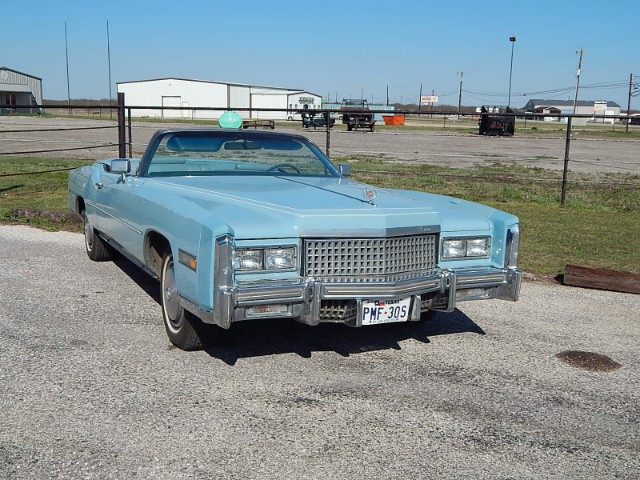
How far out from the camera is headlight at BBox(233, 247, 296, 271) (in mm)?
4238

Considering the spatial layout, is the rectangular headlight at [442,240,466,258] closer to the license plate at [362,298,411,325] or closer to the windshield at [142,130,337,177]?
the license plate at [362,298,411,325]

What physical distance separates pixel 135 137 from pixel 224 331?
2772cm

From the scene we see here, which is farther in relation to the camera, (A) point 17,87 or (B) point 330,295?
(A) point 17,87

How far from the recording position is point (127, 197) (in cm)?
580

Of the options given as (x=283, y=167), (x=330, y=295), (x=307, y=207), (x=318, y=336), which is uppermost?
(x=283, y=167)

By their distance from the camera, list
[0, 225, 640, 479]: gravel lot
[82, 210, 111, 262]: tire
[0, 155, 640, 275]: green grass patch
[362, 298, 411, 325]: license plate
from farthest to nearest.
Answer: [0, 155, 640, 275]: green grass patch
[82, 210, 111, 262]: tire
[362, 298, 411, 325]: license plate
[0, 225, 640, 479]: gravel lot

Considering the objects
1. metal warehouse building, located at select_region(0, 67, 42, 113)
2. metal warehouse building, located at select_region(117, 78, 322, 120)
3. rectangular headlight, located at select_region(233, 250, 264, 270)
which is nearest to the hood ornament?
rectangular headlight, located at select_region(233, 250, 264, 270)

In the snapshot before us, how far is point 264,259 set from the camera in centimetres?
429

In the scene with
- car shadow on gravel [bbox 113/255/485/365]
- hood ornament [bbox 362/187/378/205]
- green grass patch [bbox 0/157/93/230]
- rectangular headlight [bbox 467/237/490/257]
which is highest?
hood ornament [bbox 362/187/378/205]

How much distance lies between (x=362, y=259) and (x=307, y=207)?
→ 1.55 feet

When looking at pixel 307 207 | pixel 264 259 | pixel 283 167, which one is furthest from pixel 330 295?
pixel 283 167

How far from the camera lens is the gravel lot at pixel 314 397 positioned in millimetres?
3389

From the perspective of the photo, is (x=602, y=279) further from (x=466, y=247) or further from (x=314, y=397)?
(x=314, y=397)

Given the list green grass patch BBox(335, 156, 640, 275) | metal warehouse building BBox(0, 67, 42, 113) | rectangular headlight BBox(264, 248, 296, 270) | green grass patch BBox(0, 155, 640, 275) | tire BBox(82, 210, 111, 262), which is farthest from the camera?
metal warehouse building BBox(0, 67, 42, 113)
